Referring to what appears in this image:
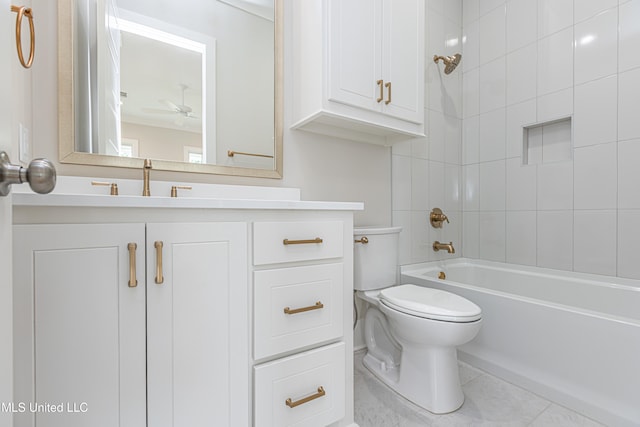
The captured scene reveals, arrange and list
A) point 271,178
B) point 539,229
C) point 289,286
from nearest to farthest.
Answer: point 289,286 → point 271,178 → point 539,229

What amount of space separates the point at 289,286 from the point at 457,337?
0.75 m

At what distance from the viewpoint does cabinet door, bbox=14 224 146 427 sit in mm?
646

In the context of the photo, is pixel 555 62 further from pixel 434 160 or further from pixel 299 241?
pixel 299 241

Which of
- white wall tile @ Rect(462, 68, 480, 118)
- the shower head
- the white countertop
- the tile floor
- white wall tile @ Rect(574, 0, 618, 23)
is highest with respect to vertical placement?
white wall tile @ Rect(574, 0, 618, 23)

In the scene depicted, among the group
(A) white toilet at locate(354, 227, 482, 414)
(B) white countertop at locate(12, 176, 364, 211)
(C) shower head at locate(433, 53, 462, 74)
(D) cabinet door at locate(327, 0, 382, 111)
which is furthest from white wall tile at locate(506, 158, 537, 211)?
(B) white countertop at locate(12, 176, 364, 211)

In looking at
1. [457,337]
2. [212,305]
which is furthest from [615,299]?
[212,305]

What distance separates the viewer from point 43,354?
26.0 inches

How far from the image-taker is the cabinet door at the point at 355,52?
4.37 feet

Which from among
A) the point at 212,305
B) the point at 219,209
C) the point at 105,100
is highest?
the point at 105,100

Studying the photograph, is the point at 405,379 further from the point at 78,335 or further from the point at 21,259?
the point at 21,259

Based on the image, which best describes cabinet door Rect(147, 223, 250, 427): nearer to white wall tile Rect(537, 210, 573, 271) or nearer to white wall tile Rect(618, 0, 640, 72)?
white wall tile Rect(537, 210, 573, 271)

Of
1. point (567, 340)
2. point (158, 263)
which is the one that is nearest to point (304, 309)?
point (158, 263)

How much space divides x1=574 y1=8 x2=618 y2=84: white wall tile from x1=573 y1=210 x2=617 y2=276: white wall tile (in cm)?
84

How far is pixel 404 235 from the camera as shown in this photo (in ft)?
6.71
